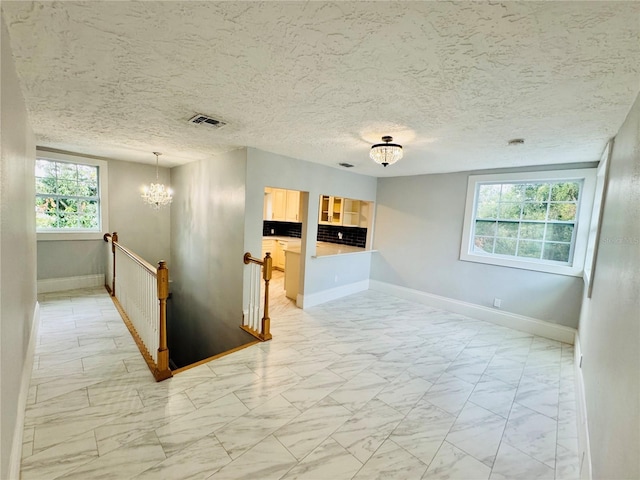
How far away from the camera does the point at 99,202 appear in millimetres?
4816

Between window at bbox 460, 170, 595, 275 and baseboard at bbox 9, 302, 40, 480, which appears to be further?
window at bbox 460, 170, 595, 275

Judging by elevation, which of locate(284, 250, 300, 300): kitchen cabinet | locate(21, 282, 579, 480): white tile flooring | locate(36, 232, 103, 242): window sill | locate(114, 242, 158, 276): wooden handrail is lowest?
locate(21, 282, 579, 480): white tile flooring

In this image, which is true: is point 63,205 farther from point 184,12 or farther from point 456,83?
point 456,83

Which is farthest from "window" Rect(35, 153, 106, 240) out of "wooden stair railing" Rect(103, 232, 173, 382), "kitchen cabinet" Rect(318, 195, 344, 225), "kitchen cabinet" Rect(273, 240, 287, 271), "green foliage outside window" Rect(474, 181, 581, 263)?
"green foliage outside window" Rect(474, 181, 581, 263)

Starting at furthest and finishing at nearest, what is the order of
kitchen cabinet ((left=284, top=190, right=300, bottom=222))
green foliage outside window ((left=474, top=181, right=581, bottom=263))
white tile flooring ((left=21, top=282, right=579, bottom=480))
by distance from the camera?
kitchen cabinet ((left=284, top=190, right=300, bottom=222)) → green foliage outside window ((left=474, top=181, right=581, bottom=263)) → white tile flooring ((left=21, top=282, right=579, bottom=480))

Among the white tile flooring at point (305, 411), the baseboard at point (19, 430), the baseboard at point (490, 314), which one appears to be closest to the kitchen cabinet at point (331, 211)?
the baseboard at point (490, 314)

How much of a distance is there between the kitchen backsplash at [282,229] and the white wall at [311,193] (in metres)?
2.80

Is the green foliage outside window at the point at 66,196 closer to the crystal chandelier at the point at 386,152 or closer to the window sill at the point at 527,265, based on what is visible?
the crystal chandelier at the point at 386,152

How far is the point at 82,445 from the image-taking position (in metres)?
1.73

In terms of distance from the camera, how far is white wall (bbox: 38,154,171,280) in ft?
14.8

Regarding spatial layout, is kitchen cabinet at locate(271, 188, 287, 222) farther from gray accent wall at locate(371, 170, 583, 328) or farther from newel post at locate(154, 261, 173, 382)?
newel post at locate(154, 261, 173, 382)

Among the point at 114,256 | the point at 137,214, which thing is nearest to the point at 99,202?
the point at 137,214

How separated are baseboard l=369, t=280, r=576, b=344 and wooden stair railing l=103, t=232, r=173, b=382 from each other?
412 cm

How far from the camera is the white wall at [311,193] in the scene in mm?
3643
